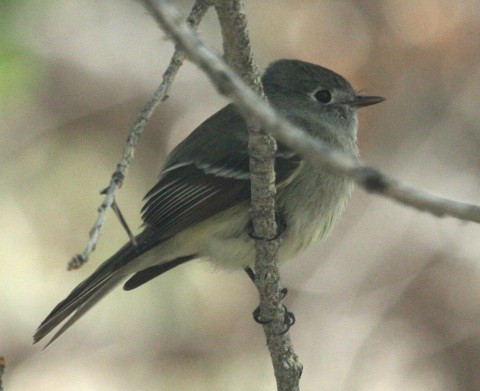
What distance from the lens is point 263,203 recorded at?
8.55 feet

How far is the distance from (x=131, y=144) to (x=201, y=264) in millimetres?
2558

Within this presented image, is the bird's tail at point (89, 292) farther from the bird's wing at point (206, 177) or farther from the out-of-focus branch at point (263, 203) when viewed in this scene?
the out-of-focus branch at point (263, 203)

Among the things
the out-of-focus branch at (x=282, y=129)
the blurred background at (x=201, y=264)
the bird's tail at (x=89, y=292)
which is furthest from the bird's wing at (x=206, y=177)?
the out-of-focus branch at (x=282, y=129)

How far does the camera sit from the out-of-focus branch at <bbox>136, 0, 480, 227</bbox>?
1533mm

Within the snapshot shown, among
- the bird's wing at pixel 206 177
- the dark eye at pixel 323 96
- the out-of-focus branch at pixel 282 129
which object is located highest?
the dark eye at pixel 323 96

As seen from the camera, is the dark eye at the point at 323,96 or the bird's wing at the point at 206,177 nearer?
the bird's wing at the point at 206,177

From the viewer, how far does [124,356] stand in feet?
16.5

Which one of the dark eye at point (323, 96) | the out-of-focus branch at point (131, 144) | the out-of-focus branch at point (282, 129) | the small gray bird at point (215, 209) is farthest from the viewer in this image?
the dark eye at point (323, 96)

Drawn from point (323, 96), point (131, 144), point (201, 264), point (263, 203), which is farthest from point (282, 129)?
point (201, 264)

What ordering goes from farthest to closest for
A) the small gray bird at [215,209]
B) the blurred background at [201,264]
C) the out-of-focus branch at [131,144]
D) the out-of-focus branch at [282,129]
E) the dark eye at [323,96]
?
the blurred background at [201,264] → the dark eye at [323,96] → the small gray bird at [215,209] → the out-of-focus branch at [131,144] → the out-of-focus branch at [282,129]

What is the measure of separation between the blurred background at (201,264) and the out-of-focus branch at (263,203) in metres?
1.95

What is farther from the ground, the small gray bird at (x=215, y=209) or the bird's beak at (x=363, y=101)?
the bird's beak at (x=363, y=101)

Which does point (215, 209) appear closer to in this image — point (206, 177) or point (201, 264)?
point (206, 177)

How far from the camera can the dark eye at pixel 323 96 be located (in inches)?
158
